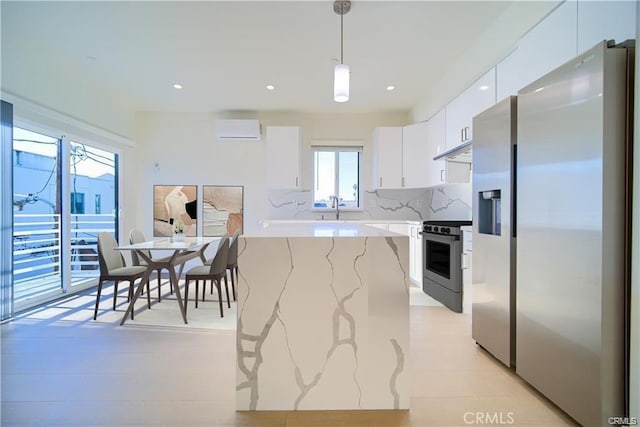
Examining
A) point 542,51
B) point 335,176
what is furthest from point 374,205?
point 542,51

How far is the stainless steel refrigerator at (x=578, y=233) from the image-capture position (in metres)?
1.37

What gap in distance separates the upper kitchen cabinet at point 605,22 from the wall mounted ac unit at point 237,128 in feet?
13.4

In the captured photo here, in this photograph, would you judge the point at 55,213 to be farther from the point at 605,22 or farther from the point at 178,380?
the point at 605,22

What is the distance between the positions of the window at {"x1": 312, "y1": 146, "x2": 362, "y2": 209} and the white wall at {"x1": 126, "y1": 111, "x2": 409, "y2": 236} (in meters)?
0.17

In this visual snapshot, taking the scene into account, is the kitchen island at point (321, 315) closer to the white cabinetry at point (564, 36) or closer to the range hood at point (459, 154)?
the white cabinetry at point (564, 36)

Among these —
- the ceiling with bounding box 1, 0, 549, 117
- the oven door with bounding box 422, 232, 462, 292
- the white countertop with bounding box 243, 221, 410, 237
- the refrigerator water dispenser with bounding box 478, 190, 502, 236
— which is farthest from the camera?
the oven door with bounding box 422, 232, 462, 292

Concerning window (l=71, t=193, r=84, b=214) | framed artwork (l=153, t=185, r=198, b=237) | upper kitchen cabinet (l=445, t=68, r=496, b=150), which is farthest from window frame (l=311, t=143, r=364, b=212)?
window (l=71, t=193, r=84, b=214)

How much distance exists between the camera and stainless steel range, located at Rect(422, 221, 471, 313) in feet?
10.5

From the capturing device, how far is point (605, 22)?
1.62 meters

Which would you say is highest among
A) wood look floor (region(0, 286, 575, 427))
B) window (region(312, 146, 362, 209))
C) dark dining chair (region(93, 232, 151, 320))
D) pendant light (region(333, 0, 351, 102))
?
pendant light (region(333, 0, 351, 102))

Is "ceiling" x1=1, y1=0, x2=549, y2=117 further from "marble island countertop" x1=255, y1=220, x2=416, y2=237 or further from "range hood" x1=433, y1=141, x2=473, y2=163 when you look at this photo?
"marble island countertop" x1=255, y1=220, x2=416, y2=237

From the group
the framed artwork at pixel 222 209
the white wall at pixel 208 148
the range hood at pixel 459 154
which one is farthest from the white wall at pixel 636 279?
the framed artwork at pixel 222 209

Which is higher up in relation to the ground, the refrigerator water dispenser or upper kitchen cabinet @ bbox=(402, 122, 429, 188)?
upper kitchen cabinet @ bbox=(402, 122, 429, 188)

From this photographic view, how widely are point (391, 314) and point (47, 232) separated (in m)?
4.10
